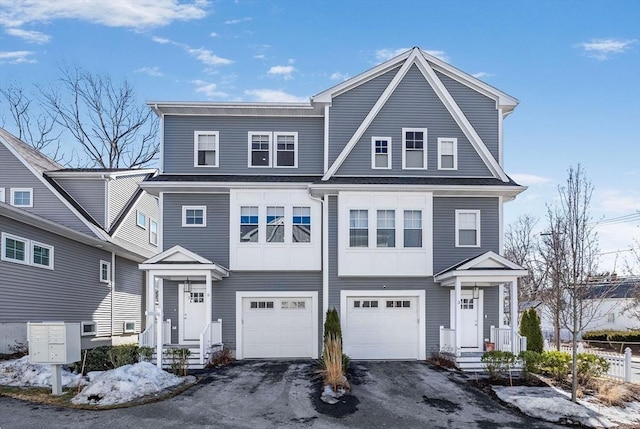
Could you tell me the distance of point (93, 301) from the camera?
21172 mm

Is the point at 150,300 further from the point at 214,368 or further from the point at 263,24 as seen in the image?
the point at 263,24

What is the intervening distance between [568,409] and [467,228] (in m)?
7.13

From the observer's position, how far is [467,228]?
18.1 m

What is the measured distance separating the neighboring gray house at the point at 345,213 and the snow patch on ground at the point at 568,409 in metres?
3.85

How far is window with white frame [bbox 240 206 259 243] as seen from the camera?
1794 centimetres

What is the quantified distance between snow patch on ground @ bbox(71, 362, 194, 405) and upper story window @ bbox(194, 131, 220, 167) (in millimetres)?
7395

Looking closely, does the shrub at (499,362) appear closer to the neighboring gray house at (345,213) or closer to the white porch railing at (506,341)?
the white porch railing at (506,341)

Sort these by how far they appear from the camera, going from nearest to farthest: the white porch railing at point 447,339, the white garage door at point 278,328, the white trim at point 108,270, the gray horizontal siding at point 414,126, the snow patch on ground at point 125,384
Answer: the snow patch on ground at point 125,384
the white porch railing at point 447,339
the white garage door at point 278,328
the gray horizontal siding at point 414,126
the white trim at point 108,270

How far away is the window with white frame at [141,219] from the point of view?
24.7 meters

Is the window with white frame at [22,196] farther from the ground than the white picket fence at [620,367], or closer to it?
farther from the ground

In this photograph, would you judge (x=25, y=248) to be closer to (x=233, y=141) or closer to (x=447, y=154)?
(x=233, y=141)

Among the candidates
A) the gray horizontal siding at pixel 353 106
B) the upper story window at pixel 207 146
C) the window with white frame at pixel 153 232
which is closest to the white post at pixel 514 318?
the gray horizontal siding at pixel 353 106

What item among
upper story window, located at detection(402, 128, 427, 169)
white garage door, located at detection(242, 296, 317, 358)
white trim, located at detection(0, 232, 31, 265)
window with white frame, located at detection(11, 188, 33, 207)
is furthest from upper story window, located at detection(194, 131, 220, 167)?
window with white frame, located at detection(11, 188, 33, 207)

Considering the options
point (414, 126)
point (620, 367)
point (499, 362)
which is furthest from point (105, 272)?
point (620, 367)
